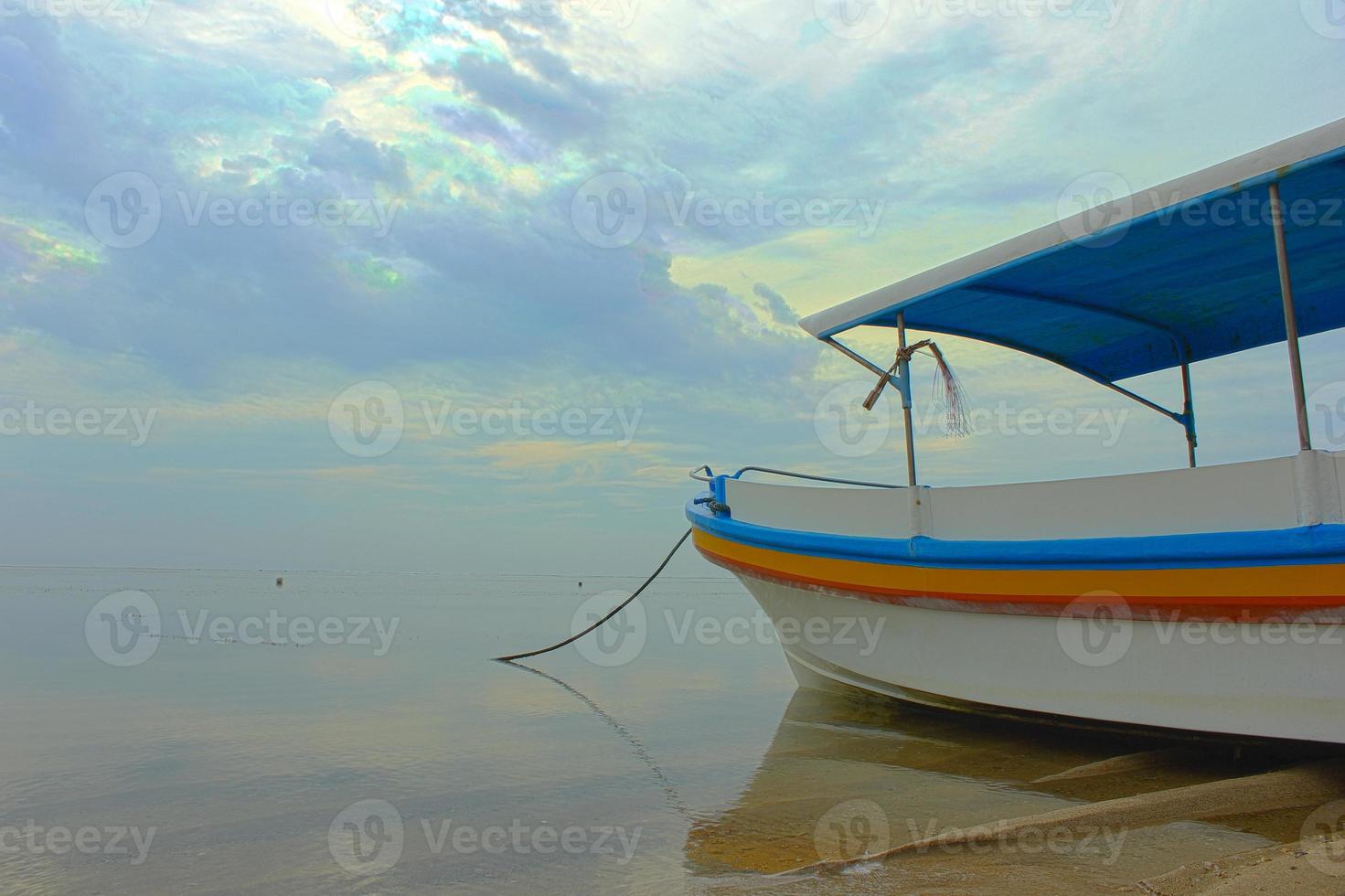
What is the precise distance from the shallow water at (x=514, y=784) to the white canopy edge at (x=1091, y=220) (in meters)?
3.24

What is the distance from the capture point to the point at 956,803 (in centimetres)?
472

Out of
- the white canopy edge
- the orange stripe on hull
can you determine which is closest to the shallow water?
the orange stripe on hull

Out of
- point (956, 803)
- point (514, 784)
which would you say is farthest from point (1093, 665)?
point (514, 784)

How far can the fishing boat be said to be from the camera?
446 cm

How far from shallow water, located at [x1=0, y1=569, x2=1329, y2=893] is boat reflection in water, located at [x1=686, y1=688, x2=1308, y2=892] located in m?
0.02

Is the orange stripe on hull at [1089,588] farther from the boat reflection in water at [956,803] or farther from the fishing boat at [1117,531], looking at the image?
the boat reflection in water at [956,803]

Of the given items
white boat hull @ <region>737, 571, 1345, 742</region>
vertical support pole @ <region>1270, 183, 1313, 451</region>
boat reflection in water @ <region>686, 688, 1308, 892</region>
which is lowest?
boat reflection in water @ <region>686, 688, 1308, 892</region>

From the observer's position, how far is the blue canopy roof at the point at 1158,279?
4637mm

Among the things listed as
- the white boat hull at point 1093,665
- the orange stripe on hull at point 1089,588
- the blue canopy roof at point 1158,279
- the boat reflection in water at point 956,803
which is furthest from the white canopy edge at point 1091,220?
the boat reflection in water at point 956,803

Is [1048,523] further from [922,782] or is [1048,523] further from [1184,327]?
[1184,327]

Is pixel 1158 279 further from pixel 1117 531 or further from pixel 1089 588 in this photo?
pixel 1089 588

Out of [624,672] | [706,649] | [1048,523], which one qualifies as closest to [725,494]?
[1048,523]

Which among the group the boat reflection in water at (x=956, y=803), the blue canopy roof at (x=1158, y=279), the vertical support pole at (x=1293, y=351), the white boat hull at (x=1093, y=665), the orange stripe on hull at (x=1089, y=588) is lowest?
the boat reflection in water at (x=956, y=803)

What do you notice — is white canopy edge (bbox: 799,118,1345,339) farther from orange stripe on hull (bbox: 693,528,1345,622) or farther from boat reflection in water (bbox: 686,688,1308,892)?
boat reflection in water (bbox: 686,688,1308,892)
